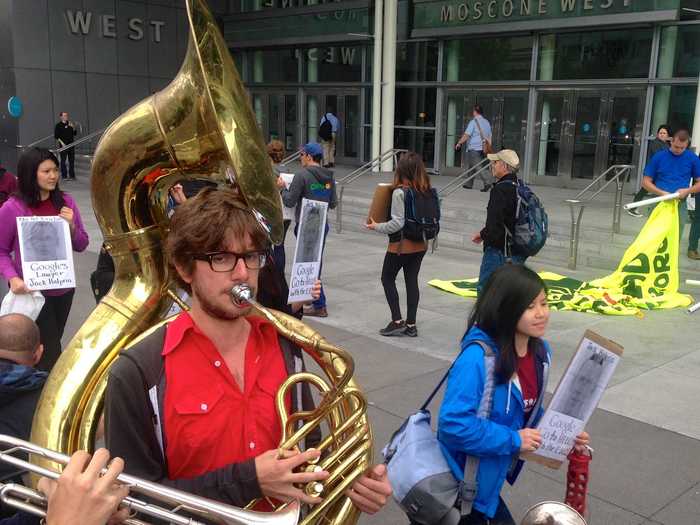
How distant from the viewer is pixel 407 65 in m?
17.4

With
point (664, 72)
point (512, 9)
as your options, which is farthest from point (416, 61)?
point (664, 72)

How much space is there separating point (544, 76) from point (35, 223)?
1304cm

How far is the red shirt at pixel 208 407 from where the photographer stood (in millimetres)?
1593

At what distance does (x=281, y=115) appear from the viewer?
20688 millimetres

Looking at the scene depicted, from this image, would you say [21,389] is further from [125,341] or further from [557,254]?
[557,254]

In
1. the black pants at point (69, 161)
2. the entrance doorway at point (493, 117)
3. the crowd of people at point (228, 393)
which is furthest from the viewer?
the black pants at point (69, 161)

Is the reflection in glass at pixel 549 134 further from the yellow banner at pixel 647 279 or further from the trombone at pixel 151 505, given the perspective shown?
the trombone at pixel 151 505

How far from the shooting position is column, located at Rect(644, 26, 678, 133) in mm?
12750

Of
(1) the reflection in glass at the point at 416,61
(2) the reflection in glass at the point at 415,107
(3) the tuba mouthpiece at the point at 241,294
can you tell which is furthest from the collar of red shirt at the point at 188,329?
(1) the reflection in glass at the point at 416,61

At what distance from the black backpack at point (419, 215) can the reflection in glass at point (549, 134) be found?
31.8 ft

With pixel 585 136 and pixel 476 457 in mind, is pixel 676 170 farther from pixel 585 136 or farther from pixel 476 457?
pixel 476 457

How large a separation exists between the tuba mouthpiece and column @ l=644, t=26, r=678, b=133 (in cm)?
1328

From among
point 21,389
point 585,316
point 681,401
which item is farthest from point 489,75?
point 21,389

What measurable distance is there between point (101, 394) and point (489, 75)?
50.1 ft
